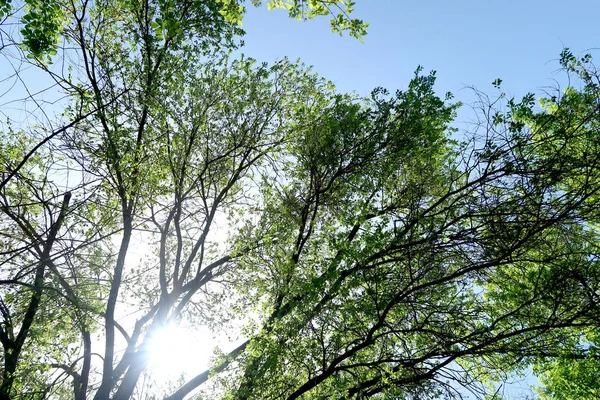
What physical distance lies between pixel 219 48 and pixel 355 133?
4153 millimetres

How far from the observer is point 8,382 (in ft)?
22.4

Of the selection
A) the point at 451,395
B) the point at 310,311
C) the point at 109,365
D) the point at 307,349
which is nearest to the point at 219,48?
the point at 310,311

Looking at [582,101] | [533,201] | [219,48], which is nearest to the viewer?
[533,201]

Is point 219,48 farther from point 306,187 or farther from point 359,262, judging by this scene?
point 359,262

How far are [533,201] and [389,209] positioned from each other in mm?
3111

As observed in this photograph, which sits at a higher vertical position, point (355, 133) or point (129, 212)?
point (129, 212)

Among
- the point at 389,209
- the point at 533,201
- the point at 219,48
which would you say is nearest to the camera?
the point at 533,201

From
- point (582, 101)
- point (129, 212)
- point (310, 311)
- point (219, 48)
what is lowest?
point (310, 311)

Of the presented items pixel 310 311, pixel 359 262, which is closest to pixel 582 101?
pixel 359 262

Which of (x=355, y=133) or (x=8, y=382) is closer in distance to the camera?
(x=8, y=382)

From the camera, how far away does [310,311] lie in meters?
6.91

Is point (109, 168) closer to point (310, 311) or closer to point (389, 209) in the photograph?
point (310, 311)

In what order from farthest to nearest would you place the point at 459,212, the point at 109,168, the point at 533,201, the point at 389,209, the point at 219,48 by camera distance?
the point at 219,48, the point at 389,209, the point at 109,168, the point at 459,212, the point at 533,201

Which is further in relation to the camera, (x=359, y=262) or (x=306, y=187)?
(x=306, y=187)
